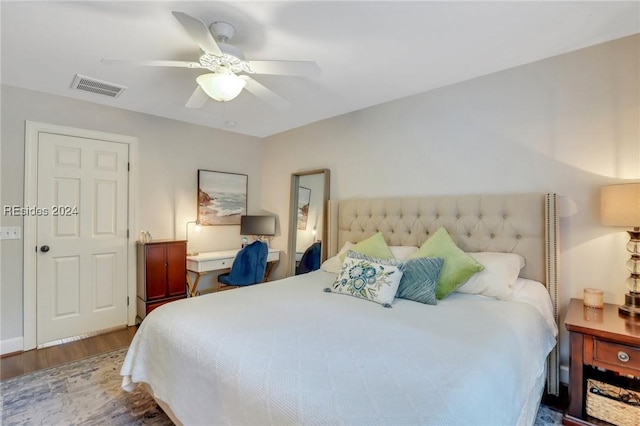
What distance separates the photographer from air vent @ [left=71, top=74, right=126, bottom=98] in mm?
2625

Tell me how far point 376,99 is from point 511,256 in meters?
1.88

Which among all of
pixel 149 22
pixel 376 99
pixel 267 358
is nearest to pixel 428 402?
pixel 267 358

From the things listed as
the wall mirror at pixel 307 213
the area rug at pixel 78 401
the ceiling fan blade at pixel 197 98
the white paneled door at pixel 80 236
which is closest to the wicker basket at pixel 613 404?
the area rug at pixel 78 401

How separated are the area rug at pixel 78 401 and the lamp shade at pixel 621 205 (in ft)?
4.17

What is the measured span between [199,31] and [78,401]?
2.47 meters

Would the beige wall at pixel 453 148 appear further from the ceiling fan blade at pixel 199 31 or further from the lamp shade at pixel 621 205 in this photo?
the ceiling fan blade at pixel 199 31

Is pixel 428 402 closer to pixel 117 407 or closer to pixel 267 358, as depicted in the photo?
pixel 267 358

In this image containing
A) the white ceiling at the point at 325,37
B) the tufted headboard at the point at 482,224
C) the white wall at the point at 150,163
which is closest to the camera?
the white ceiling at the point at 325,37

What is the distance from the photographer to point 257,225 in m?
4.24

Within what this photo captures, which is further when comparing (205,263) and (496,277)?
(205,263)

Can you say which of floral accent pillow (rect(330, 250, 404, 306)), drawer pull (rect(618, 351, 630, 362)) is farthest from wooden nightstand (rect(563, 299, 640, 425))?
floral accent pillow (rect(330, 250, 404, 306))

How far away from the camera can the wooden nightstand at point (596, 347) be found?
1.58 m

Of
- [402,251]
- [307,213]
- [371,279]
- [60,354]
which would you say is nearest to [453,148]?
[402,251]

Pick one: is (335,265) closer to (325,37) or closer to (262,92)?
(262,92)
